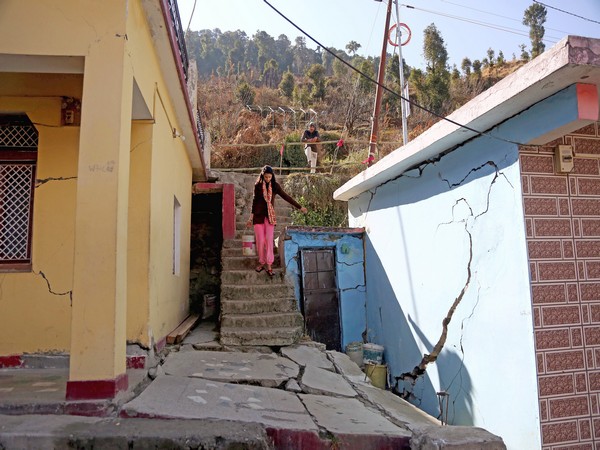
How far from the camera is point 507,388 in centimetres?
436

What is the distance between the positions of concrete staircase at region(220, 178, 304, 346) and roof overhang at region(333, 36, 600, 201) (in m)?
2.69

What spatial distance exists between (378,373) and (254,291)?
257 centimetres

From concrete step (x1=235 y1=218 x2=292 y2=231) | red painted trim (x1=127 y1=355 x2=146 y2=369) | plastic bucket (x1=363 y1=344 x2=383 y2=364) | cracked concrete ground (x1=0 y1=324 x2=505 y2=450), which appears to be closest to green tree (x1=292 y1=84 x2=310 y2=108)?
concrete step (x1=235 y1=218 x2=292 y2=231)

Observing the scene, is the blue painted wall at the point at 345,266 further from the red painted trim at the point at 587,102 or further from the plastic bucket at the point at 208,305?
the red painted trim at the point at 587,102

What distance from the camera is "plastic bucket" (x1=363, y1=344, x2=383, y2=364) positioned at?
7.30 metres

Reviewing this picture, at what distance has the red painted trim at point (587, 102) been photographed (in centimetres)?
357

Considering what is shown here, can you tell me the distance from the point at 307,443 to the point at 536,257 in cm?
288

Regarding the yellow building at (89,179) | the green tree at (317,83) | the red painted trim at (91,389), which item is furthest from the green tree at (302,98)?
the red painted trim at (91,389)

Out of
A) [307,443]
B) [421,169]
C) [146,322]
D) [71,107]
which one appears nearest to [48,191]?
[71,107]

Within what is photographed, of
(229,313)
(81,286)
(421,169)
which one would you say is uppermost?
(421,169)

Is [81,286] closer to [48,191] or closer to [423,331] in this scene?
[48,191]

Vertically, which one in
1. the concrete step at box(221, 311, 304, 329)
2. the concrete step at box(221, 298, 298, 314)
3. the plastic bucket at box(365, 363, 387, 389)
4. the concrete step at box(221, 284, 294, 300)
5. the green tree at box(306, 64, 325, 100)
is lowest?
the plastic bucket at box(365, 363, 387, 389)

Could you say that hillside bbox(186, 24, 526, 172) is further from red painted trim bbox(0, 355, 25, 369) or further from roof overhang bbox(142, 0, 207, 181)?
red painted trim bbox(0, 355, 25, 369)

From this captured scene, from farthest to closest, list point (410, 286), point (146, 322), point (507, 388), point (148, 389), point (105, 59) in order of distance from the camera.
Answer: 1. point (410, 286)
2. point (507, 388)
3. point (146, 322)
4. point (148, 389)
5. point (105, 59)
